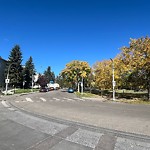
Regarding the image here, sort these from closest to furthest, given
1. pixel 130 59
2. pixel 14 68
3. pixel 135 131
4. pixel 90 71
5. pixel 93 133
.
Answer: pixel 93 133 < pixel 135 131 < pixel 130 59 < pixel 14 68 < pixel 90 71

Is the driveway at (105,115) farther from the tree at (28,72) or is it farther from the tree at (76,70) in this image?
the tree at (28,72)

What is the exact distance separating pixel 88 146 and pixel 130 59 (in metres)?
26.6

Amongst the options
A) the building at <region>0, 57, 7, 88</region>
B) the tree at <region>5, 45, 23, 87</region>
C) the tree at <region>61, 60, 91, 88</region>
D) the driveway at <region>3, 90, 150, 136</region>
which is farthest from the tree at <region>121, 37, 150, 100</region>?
the building at <region>0, 57, 7, 88</region>

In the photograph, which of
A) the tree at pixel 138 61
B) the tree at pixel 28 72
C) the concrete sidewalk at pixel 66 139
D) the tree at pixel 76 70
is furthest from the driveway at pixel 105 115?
the tree at pixel 28 72

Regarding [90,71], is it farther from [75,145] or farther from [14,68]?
[75,145]

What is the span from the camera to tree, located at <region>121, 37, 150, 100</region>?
29.6 m

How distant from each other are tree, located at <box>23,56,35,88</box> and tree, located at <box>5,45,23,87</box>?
8768 mm

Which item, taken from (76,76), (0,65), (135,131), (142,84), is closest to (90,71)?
(76,76)

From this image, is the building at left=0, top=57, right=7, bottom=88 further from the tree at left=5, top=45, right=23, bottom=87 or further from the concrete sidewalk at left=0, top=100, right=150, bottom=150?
the concrete sidewalk at left=0, top=100, right=150, bottom=150

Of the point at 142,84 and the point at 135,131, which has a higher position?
the point at 142,84

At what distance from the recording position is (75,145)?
20.5ft

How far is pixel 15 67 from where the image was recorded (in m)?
63.5

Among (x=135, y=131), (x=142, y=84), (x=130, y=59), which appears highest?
(x=130, y=59)

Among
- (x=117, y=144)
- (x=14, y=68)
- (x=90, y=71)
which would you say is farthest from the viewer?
(x=90, y=71)
